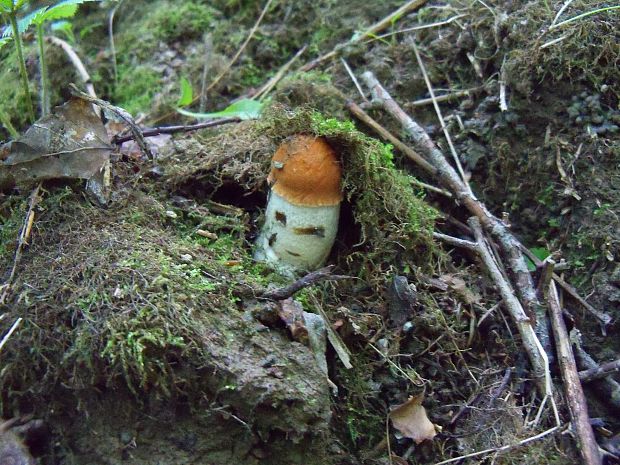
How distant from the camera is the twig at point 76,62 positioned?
11.7 ft

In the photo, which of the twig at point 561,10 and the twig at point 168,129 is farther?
the twig at point 561,10

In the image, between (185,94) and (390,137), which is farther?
(185,94)

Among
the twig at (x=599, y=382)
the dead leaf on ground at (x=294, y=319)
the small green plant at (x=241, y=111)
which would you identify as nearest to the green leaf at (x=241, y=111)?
the small green plant at (x=241, y=111)

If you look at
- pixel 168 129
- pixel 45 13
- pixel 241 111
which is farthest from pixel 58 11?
pixel 241 111

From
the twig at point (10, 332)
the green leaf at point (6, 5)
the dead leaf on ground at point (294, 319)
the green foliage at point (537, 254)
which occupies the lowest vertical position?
the green foliage at point (537, 254)

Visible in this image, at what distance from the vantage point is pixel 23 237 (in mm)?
2168

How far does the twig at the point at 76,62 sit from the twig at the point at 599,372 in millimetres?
3018

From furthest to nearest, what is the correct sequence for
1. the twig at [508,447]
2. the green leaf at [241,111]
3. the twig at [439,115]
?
the green leaf at [241,111] < the twig at [439,115] < the twig at [508,447]

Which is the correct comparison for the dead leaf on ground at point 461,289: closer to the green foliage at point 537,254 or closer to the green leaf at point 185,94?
the green foliage at point 537,254

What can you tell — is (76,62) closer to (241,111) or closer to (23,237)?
(241,111)

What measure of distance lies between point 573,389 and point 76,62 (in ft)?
11.0

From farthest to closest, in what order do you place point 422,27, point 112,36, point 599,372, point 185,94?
1. point 112,36
2. point 422,27
3. point 185,94
4. point 599,372

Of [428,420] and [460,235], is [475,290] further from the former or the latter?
[428,420]

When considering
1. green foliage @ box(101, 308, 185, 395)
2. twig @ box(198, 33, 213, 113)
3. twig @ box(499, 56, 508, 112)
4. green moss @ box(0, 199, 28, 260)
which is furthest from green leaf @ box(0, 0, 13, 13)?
twig @ box(499, 56, 508, 112)
